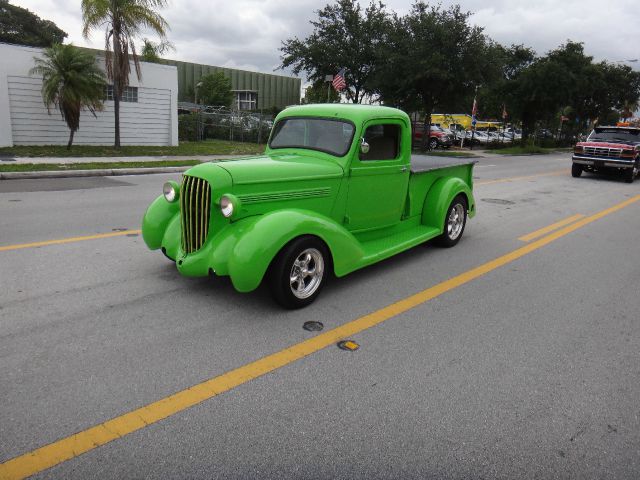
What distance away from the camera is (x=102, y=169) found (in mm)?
13266

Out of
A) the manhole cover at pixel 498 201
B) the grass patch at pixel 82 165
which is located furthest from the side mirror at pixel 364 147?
the grass patch at pixel 82 165

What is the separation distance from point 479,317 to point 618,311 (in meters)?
1.46

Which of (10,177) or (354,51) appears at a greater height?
(354,51)

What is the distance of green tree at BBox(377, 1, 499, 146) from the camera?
902 inches

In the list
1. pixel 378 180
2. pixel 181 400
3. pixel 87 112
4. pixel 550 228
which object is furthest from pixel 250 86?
pixel 181 400

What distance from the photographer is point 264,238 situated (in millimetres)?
3934

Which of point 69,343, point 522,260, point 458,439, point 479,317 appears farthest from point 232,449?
point 522,260

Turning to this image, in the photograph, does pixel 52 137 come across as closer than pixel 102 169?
No

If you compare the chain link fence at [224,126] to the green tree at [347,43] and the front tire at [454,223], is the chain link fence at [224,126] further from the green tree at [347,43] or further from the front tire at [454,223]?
the front tire at [454,223]

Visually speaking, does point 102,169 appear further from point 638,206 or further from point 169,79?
point 638,206

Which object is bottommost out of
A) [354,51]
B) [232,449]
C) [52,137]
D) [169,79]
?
[232,449]

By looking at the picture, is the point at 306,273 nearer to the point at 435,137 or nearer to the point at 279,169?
the point at 279,169

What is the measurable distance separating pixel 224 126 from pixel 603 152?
18.0 m

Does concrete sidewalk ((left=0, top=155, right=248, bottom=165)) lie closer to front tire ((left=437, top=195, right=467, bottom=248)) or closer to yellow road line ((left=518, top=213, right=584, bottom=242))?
front tire ((left=437, top=195, right=467, bottom=248))
